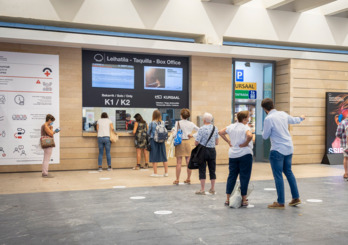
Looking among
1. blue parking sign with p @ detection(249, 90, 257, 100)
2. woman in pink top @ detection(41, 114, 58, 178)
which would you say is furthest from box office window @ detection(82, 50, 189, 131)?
blue parking sign with p @ detection(249, 90, 257, 100)

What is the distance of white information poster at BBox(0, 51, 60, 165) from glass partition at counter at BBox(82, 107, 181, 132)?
2.67 ft

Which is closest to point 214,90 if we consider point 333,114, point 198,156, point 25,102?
point 333,114

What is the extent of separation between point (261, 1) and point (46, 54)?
640 cm

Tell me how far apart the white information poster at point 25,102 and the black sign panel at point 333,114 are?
26.6 ft

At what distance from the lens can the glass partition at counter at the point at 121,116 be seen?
10.9 metres

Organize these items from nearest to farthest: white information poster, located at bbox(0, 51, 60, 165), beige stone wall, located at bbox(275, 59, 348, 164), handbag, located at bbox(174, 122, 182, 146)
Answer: handbag, located at bbox(174, 122, 182, 146)
white information poster, located at bbox(0, 51, 60, 165)
beige stone wall, located at bbox(275, 59, 348, 164)

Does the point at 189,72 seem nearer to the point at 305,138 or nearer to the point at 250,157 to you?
the point at 305,138

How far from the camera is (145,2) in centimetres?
1089

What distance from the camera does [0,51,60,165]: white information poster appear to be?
10.0 meters

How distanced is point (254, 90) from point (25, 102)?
6816 mm

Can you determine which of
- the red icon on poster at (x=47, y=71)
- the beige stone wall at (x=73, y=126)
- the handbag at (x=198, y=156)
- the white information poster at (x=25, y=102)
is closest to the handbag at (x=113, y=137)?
the beige stone wall at (x=73, y=126)

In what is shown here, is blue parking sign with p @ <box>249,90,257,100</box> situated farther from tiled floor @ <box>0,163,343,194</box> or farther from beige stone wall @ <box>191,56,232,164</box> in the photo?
tiled floor @ <box>0,163,343,194</box>

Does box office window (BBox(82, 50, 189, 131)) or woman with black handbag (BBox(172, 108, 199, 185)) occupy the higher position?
box office window (BBox(82, 50, 189, 131))

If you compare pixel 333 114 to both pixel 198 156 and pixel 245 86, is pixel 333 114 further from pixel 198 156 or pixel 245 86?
pixel 198 156
